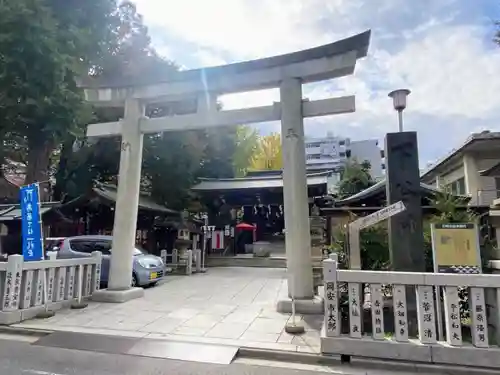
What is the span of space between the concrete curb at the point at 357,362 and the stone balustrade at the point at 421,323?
6 centimetres

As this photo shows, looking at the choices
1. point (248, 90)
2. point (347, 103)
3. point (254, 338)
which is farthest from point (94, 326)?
point (347, 103)

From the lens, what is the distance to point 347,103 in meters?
7.41

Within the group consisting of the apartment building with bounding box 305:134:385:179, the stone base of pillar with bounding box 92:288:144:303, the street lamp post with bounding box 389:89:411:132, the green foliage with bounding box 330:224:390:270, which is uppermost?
the apartment building with bounding box 305:134:385:179

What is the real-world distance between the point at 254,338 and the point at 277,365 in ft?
3.18

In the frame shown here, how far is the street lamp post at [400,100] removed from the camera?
5.87 meters

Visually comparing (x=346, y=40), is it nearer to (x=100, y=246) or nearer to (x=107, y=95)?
(x=107, y=95)

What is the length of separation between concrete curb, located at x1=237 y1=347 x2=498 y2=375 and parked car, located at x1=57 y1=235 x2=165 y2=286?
632cm

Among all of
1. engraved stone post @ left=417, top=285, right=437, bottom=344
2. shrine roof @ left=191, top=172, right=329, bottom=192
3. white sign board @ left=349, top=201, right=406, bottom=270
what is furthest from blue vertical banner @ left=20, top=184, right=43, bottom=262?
shrine roof @ left=191, top=172, right=329, bottom=192

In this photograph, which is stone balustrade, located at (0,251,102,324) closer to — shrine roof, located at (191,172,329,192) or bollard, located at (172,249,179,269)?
bollard, located at (172,249,179,269)

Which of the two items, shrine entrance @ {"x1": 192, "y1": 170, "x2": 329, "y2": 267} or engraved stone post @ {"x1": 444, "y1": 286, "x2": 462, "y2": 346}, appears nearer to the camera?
engraved stone post @ {"x1": 444, "y1": 286, "x2": 462, "y2": 346}

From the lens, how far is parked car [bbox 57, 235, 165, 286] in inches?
413

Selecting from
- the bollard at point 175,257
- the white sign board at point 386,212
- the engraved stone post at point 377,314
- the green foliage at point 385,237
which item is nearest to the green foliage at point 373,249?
the green foliage at point 385,237

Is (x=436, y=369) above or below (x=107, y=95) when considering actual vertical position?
below

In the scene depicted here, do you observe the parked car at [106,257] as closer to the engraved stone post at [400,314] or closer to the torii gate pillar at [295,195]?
the torii gate pillar at [295,195]
